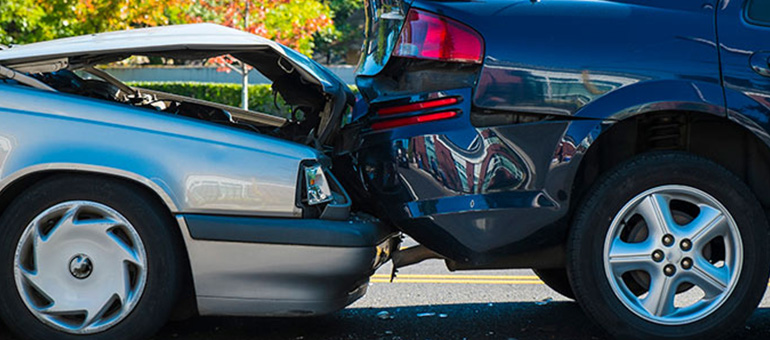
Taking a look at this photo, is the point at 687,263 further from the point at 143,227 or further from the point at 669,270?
the point at 143,227

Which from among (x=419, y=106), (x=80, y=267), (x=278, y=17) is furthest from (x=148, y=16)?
(x=419, y=106)

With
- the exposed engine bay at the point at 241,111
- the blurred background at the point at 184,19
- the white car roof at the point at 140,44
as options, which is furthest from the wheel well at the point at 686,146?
the blurred background at the point at 184,19

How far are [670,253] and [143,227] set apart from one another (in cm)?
213

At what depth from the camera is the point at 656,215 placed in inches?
148

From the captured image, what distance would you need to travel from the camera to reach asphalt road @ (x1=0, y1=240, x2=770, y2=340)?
13.7ft

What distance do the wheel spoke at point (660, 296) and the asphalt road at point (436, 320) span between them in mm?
468

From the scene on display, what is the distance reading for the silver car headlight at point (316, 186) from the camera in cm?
374

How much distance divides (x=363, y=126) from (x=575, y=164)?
933 millimetres

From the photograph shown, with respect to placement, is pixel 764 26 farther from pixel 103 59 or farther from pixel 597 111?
pixel 103 59

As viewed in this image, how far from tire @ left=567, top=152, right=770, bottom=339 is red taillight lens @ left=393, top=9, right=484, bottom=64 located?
77 centimetres

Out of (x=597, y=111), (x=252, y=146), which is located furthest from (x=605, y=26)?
(x=252, y=146)

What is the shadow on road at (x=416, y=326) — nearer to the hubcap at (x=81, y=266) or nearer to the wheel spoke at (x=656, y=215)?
the hubcap at (x=81, y=266)

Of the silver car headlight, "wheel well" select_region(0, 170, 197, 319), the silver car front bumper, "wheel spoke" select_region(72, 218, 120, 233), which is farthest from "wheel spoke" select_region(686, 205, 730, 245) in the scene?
"wheel spoke" select_region(72, 218, 120, 233)

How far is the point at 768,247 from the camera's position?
3.79 metres
